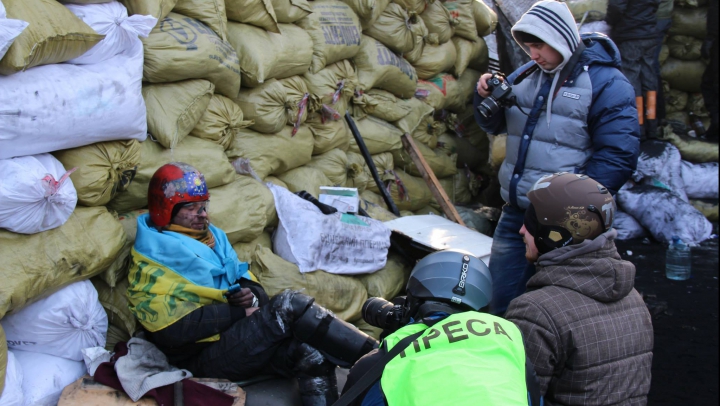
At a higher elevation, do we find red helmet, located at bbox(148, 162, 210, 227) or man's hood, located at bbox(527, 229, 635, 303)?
man's hood, located at bbox(527, 229, 635, 303)

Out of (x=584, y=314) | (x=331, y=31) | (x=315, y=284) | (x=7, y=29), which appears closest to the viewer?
(x=584, y=314)

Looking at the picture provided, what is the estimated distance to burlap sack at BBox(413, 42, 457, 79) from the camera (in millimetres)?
5145

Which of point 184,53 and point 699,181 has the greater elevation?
point 184,53

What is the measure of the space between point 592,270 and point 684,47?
5.89 metres

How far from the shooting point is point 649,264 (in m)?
4.83

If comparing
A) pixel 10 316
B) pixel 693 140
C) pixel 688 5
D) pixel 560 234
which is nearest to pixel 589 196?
pixel 560 234

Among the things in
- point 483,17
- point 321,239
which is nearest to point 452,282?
point 321,239

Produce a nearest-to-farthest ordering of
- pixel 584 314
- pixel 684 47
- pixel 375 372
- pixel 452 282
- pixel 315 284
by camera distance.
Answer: pixel 375 372 < pixel 452 282 < pixel 584 314 < pixel 315 284 < pixel 684 47

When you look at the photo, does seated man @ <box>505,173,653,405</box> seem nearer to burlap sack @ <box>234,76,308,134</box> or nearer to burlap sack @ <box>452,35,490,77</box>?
burlap sack @ <box>234,76,308,134</box>

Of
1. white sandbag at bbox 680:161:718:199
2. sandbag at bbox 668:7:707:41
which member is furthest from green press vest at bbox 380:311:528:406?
sandbag at bbox 668:7:707:41

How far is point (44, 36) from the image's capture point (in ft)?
7.31

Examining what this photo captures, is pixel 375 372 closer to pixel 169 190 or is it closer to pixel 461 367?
pixel 461 367

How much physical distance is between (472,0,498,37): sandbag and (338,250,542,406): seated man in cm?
438

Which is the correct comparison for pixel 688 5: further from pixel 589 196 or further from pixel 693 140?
pixel 589 196
